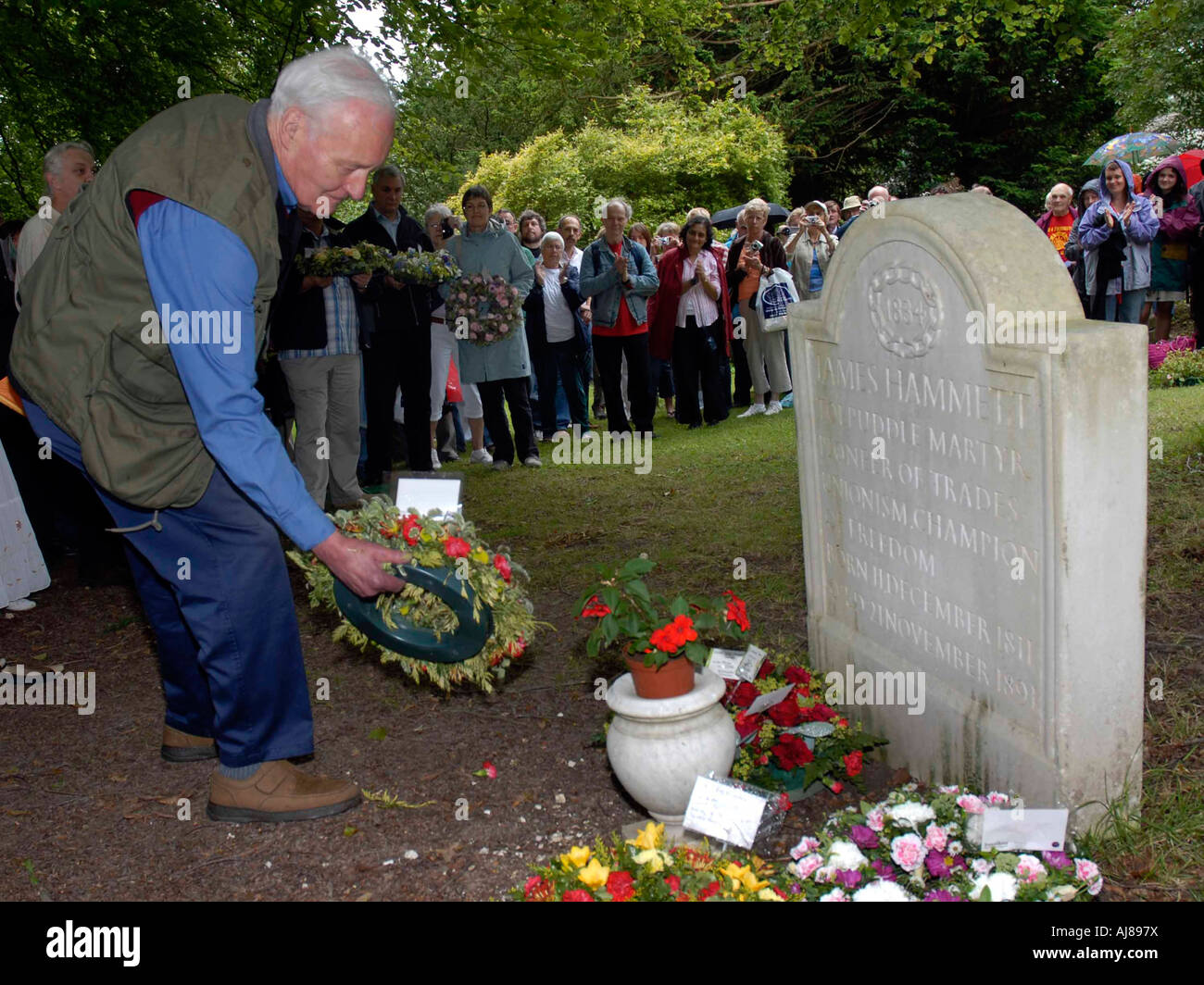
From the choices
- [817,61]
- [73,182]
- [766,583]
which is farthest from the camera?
[817,61]

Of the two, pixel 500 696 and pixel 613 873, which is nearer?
pixel 613 873

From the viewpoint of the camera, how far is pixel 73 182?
6684 mm

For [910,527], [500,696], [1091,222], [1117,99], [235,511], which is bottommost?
[500,696]

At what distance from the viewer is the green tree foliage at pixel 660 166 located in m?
22.5

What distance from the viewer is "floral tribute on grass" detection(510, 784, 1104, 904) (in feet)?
9.49

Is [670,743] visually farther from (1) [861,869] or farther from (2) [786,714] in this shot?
(1) [861,869]

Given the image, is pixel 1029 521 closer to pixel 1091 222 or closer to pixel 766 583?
pixel 766 583

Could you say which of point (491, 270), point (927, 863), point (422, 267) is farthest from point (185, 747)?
point (491, 270)

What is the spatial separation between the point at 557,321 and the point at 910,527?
25.8ft

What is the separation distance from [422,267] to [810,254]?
545cm

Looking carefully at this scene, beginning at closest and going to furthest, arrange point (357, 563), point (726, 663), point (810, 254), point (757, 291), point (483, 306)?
point (357, 563)
point (726, 663)
point (483, 306)
point (757, 291)
point (810, 254)

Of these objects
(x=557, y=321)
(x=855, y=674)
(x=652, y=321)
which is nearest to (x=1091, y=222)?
(x=652, y=321)

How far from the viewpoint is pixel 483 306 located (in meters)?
9.65

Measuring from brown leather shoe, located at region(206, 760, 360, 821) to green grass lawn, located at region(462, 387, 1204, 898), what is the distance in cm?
164
